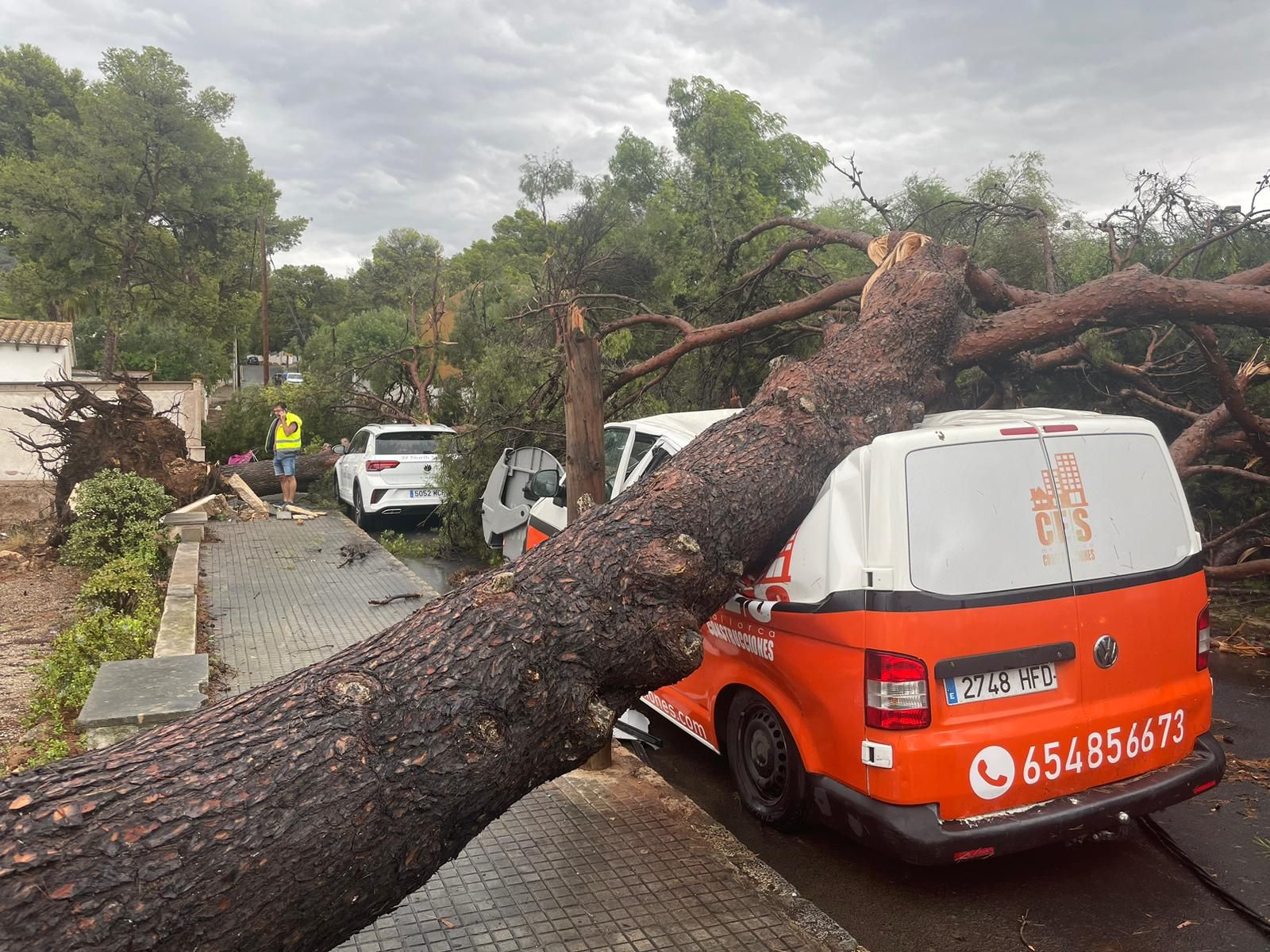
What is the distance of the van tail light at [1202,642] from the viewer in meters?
3.72

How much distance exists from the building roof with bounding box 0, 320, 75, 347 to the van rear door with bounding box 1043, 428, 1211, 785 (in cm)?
3136

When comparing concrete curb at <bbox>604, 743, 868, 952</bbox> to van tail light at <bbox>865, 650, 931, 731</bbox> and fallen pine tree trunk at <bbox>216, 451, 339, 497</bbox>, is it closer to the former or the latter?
van tail light at <bbox>865, 650, 931, 731</bbox>

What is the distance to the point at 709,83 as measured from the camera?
127 ft

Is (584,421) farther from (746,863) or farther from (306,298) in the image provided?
(306,298)

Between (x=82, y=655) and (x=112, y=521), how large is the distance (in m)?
4.34

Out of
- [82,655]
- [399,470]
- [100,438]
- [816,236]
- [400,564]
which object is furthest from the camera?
[399,470]

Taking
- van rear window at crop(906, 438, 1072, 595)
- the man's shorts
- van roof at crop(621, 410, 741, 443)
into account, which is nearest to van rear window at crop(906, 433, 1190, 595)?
van rear window at crop(906, 438, 1072, 595)

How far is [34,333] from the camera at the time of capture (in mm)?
27500

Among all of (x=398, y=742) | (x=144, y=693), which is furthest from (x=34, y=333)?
(x=398, y=742)

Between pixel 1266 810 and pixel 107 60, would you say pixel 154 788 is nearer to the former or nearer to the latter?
pixel 1266 810

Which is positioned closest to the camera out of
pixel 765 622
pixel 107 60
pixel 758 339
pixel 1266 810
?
pixel 765 622

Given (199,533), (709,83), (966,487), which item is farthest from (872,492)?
(709,83)

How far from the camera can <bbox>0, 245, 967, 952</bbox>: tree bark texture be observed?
1.93 metres

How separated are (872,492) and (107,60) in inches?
1434
